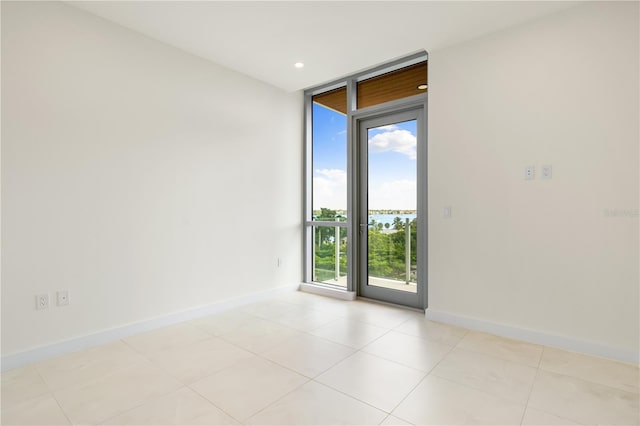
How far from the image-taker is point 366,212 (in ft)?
13.7

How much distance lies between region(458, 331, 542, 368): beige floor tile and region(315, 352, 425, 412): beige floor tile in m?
0.73

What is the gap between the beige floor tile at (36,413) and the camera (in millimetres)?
1748

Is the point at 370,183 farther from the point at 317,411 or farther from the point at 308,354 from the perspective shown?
the point at 317,411

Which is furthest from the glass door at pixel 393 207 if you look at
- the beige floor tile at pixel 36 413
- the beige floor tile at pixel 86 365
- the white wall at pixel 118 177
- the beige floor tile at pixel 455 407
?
the beige floor tile at pixel 36 413

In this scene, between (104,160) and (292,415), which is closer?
(292,415)

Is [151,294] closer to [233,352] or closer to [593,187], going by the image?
[233,352]

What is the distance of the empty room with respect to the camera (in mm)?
2100

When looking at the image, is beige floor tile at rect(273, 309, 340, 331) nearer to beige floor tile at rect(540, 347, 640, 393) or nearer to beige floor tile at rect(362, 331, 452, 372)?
beige floor tile at rect(362, 331, 452, 372)

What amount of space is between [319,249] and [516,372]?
9.42 feet

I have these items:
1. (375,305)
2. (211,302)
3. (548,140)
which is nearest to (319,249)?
(375,305)

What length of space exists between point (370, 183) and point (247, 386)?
2737 mm

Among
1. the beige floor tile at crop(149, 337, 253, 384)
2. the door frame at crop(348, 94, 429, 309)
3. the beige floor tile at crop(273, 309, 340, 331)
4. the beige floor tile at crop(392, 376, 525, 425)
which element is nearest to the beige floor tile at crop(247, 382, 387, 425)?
the beige floor tile at crop(392, 376, 525, 425)

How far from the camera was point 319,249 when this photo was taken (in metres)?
4.73

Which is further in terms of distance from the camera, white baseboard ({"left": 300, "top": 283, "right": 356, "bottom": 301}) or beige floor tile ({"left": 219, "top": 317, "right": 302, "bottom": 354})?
white baseboard ({"left": 300, "top": 283, "right": 356, "bottom": 301})
